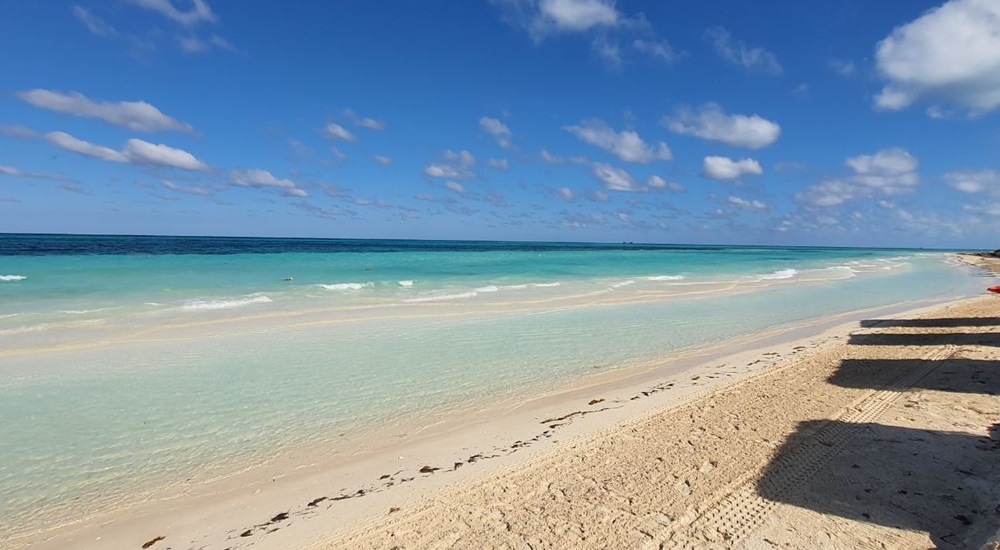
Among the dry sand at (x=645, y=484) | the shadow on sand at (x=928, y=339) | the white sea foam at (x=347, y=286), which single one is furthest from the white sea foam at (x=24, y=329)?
the shadow on sand at (x=928, y=339)

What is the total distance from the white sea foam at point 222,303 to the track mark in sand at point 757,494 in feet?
51.4

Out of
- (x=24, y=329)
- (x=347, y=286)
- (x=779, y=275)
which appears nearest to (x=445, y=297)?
(x=347, y=286)

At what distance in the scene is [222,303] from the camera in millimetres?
16203

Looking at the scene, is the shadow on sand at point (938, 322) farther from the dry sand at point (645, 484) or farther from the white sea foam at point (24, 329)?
the white sea foam at point (24, 329)

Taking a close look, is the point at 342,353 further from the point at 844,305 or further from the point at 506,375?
the point at 844,305

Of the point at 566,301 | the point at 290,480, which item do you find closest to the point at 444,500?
the point at 290,480

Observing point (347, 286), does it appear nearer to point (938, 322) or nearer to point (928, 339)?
point (928, 339)

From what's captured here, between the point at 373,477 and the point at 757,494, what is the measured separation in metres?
3.77

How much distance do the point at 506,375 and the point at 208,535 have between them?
16.8 feet

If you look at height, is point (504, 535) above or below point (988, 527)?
below

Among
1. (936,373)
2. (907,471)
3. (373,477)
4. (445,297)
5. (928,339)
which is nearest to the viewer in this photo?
(907,471)

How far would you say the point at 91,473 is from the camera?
506 centimetres

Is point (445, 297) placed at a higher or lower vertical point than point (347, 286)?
lower

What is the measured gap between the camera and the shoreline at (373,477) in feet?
13.6
